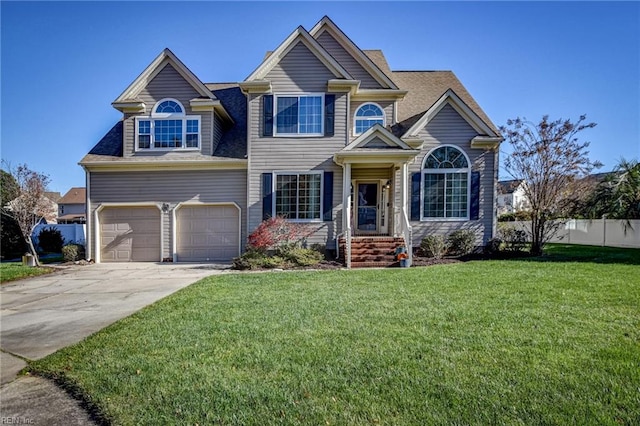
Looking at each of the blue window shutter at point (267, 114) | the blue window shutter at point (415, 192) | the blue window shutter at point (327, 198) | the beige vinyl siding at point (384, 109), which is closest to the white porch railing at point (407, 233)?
the blue window shutter at point (415, 192)

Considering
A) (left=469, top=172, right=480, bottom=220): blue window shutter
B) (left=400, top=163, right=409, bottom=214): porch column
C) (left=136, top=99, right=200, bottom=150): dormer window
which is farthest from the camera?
(left=136, top=99, right=200, bottom=150): dormer window

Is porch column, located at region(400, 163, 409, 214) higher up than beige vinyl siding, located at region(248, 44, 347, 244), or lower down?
lower down

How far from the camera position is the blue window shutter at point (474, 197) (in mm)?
13648

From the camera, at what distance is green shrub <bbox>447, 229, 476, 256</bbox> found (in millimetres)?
13203

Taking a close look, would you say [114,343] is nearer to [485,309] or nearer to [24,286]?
[485,309]

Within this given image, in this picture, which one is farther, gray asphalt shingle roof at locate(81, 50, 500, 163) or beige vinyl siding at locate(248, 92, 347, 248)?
gray asphalt shingle roof at locate(81, 50, 500, 163)

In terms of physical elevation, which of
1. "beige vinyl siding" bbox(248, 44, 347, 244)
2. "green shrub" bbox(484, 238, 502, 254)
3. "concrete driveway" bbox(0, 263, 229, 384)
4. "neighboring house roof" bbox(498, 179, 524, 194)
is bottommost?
"concrete driveway" bbox(0, 263, 229, 384)

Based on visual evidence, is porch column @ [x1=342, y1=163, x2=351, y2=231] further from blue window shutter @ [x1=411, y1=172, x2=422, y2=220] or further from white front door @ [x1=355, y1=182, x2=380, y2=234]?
blue window shutter @ [x1=411, y1=172, x2=422, y2=220]

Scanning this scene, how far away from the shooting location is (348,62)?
14719mm

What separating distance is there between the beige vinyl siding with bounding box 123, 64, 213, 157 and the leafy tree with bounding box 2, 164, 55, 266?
13.2ft

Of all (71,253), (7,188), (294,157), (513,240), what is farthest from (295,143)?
(7,188)

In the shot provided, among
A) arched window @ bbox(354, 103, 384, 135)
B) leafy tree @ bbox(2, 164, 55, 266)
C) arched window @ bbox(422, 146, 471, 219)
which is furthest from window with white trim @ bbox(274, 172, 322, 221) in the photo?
leafy tree @ bbox(2, 164, 55, 266)

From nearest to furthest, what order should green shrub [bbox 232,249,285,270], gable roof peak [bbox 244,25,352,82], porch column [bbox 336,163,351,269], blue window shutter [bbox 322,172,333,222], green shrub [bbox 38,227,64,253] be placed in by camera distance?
green shrub [bbox 232,249,285,270] < porch column [bbox 336,163,351,269] < gable roof peak [bbox 244,25,352,82] < blue window shutter [bbox 322,172,333,222] < green shrub [bbox 38,227,64,253]

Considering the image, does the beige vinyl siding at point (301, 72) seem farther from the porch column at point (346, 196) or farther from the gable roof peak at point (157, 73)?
the porch column at point (346, 196)
